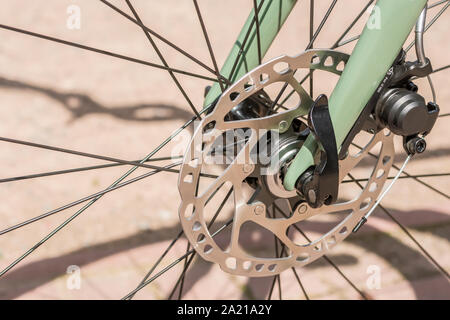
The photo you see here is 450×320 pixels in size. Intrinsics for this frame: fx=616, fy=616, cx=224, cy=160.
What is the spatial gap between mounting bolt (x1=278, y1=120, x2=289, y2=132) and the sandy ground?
38cm

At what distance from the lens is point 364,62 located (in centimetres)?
67

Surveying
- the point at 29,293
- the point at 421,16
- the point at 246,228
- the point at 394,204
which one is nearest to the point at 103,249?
the point at 29,293

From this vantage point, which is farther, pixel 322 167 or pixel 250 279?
pixel 250 279

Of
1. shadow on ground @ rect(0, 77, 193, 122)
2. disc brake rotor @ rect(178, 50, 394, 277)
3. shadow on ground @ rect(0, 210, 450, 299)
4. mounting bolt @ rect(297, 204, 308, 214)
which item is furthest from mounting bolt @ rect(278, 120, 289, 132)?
shadow on ground @ rect(0, 77, 193, 122)

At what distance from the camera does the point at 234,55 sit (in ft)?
2.64

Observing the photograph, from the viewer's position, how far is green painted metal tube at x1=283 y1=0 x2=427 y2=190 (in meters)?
0.65

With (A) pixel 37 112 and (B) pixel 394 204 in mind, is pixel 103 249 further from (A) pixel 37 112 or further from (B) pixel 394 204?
(B) pixel 394 204

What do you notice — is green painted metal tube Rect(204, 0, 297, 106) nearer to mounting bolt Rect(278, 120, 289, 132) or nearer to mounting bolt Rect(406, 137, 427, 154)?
mounting bolt Rect(278, 120, 289, 132)

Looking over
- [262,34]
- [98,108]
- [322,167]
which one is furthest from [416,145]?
[98,108]

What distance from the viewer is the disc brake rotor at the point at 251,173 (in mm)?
671

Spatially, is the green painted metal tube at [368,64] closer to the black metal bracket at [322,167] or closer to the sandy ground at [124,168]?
the black metal bracket at [322,167]

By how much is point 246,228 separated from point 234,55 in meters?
0.40

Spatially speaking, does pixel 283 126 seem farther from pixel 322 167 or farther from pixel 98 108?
pixel 98 108

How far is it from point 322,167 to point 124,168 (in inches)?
22.2
